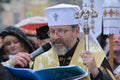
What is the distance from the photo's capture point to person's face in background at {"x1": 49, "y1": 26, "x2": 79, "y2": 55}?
228 inches

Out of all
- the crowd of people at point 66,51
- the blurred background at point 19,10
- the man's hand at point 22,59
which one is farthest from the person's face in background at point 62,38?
the blurred background at point 19,10

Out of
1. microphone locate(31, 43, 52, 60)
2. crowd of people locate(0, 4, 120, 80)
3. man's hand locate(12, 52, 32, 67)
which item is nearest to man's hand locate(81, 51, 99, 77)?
crowd of people locate(0, 4, 120, 80)

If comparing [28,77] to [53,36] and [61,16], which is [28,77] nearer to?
[53,36]

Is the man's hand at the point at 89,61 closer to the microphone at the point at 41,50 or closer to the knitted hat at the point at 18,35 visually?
the microphone at the point at 41,50

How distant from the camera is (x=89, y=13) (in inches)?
214

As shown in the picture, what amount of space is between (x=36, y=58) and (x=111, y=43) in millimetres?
828

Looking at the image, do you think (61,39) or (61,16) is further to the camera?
(61,16)

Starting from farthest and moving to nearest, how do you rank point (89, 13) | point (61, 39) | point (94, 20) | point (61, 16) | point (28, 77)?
point (94, 20), point (61, 16), point (61, 39), point (89, 13), point (28, 77)

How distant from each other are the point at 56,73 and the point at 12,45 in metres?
1.97

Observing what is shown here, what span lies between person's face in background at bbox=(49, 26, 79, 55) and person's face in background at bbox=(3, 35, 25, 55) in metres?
1.10

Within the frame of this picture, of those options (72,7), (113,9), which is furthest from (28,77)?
(113,9)

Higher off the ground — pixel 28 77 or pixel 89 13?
pixel 89 13

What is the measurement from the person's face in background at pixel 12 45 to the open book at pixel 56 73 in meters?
1.84

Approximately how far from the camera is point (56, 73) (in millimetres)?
4996
